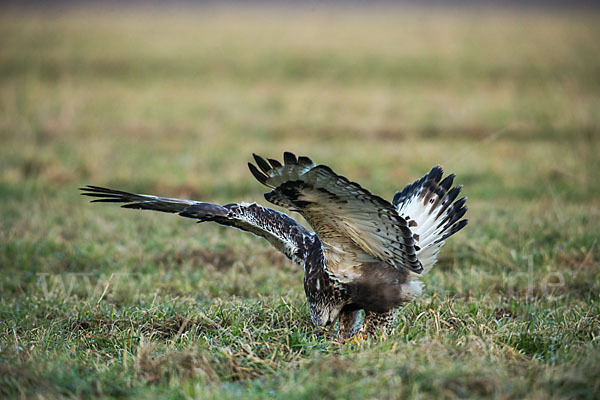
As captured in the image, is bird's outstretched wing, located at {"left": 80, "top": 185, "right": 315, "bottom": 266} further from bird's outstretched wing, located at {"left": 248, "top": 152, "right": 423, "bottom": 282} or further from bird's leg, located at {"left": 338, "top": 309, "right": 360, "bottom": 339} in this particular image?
bird's leg, located at {"left": 338, "top": 309, "right": 360, "bottom": 339}

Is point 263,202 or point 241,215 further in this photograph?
point 263,202

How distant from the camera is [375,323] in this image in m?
3.89

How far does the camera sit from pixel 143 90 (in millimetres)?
13617

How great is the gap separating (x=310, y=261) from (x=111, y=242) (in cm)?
276

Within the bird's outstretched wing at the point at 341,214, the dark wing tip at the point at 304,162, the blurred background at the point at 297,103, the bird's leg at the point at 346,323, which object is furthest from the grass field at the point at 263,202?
the dark wing tip at the point at 304,162

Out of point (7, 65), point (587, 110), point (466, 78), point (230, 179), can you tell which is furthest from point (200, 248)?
point (7, 65)

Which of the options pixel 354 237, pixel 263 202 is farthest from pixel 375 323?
pixel 263 202

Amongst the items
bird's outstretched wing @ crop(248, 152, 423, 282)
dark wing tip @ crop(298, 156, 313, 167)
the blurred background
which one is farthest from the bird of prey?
the blurred background

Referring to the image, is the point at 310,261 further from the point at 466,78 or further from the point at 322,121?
the point at 466,78

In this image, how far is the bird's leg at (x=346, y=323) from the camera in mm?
4113

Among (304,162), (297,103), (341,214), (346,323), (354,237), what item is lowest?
(346,323)

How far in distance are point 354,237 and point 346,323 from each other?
0.78 m

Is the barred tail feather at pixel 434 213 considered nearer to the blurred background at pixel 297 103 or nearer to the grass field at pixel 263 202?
the grass field at pixel 263 202

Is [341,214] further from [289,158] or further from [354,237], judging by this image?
[289,158]
